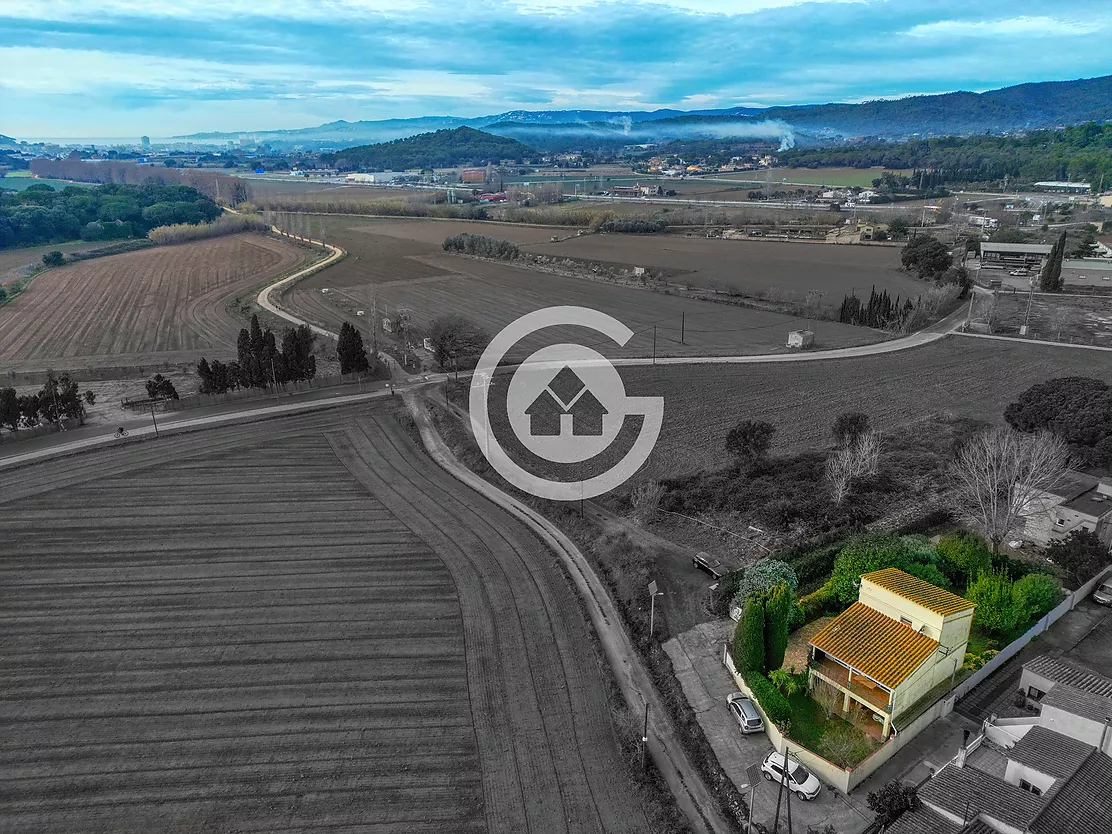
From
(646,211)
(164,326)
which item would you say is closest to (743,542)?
(164,326)

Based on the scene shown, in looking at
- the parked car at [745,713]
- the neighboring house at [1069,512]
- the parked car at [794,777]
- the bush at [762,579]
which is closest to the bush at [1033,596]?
the neighboring house at [1069,512]

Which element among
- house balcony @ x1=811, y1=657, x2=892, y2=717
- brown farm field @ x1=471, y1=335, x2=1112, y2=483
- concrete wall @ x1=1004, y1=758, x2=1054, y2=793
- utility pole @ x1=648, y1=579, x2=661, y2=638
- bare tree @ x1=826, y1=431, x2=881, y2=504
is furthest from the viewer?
brown farm field @ x1=471, y1=335, x2=1112, y2=483

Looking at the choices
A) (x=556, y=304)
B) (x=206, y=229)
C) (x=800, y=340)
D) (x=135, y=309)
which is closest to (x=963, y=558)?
(x=800, y=340)

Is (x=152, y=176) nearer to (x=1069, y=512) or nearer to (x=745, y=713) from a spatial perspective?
(x=745, y=713)

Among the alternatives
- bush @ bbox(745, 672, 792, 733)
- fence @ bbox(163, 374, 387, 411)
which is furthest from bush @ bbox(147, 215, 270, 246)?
bush @ bbox(745, 672, 792, 733)

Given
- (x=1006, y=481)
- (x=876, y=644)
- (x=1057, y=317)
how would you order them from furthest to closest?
1. (x=1057, y=317)
2. (x=1006, y=481)
3. (x=876, y=644)

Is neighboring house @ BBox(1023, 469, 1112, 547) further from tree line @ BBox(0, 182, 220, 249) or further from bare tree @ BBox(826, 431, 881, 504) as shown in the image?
tree line @ BBox(0, 182, 220, 249)
